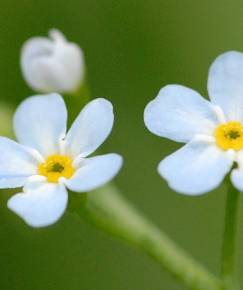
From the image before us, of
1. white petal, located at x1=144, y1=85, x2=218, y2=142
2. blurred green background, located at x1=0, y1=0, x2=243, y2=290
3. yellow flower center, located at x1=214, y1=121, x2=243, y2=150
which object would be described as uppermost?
white petal, located at x1=144, y1=85, x2=218, y2=142

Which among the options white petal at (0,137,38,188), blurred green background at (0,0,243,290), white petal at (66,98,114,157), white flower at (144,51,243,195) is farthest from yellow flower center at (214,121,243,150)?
blurred green background at (0,0,243,290)

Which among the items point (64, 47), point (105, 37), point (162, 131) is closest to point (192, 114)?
point (162, 131)

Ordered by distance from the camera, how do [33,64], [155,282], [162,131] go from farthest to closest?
[155,282], [33,64], [162,131]

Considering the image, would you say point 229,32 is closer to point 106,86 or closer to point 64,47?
point 106,86

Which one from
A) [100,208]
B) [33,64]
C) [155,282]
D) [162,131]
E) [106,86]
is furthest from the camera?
[106,86]

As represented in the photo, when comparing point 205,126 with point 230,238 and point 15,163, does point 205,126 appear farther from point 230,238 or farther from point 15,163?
point 15,163

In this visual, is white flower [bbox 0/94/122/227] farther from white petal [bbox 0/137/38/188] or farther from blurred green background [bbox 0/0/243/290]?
blurred green background [bbox 0/0/243/290]

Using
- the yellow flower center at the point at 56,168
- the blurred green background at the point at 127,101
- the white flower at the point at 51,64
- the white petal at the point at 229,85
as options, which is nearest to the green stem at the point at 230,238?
the white petal at the point at 229,85
